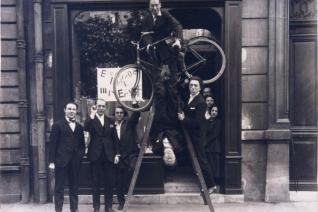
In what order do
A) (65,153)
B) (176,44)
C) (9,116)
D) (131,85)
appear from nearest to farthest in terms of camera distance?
(176,44)
(65,153)
(131,85)
(9,116)

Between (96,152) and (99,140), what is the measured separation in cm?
23

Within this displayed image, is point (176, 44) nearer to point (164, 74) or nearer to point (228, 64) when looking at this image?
point (164, 74)

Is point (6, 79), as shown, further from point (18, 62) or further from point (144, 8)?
point (144, 8)

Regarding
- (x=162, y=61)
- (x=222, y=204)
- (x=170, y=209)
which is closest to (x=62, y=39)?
(x=162, y=61)

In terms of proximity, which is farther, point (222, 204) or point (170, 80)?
point (222, 204)

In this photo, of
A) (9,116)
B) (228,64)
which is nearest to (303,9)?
(228,64)

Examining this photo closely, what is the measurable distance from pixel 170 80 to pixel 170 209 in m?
2.80

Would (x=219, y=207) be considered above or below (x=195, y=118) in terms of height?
below

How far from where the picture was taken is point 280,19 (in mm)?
8062

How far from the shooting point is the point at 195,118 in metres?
6.62

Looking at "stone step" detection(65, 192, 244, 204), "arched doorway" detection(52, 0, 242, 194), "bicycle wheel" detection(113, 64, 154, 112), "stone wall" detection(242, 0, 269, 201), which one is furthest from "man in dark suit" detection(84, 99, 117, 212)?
"stone wall" detection(242, 0, 269, 201)

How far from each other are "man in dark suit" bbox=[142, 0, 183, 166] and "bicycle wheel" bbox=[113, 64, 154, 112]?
1.28 feet

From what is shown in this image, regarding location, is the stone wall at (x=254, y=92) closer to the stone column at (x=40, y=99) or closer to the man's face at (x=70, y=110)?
the man's face at (x=70, y=110)

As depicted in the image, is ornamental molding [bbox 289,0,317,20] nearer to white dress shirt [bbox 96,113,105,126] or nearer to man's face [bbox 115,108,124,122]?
man's face [bbox 115,108,124,122]
